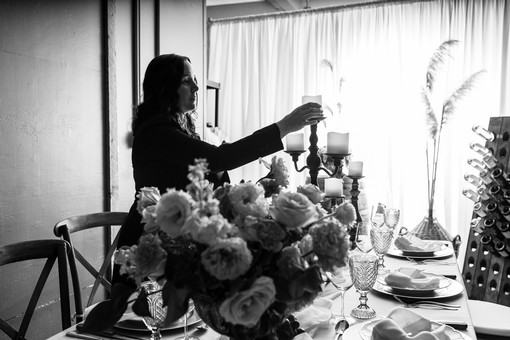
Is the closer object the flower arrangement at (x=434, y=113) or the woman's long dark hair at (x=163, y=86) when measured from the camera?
the woman's long dark hair at (x=163, y=86)

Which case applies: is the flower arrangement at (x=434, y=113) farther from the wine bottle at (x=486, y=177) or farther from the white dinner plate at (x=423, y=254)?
the white dinner plate at (x=423, y=254)

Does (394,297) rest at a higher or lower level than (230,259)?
lower

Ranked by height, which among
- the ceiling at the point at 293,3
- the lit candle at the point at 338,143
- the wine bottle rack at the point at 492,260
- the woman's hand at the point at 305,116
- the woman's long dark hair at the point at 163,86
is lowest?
the wine bottle rack at the point at 492,260

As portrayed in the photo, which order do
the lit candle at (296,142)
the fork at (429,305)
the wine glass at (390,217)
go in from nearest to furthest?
the fork at (429,305) < the lit candle at (296,142) < the wine glass at (390,217)

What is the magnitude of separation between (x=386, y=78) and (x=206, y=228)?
13.1 feet

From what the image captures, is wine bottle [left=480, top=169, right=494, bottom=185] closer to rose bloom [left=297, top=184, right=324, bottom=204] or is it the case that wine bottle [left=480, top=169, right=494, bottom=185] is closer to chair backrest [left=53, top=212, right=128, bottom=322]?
chair backrest [left=53, top=212, right=128, bottom=322]

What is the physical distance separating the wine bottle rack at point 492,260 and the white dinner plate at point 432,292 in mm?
1458

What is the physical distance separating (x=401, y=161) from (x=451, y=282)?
2959mm

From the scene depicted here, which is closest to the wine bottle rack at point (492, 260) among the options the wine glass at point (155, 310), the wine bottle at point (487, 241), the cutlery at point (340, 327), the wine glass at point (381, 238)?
the wine bottle at point (487, 241)

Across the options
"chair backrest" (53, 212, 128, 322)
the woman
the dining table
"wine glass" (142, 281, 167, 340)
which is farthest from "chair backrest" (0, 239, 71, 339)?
"wine glass" (142, 281, 167, 340)

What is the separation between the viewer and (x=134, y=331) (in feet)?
3.81

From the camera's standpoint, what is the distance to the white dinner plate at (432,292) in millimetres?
1397

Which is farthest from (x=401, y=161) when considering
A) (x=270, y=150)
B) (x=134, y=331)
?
(x=134, y=331)

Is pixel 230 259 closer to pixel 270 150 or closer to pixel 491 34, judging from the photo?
pixel 270 150
